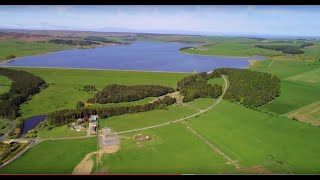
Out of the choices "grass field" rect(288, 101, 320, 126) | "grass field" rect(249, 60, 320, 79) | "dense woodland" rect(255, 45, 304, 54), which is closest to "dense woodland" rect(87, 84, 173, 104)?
"grass field" rect(288, 101, 320, 126)

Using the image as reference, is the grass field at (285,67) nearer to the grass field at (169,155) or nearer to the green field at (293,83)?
the green field at (293,83)

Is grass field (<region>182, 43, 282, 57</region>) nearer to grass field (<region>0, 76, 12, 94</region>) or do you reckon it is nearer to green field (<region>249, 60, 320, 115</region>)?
green field (<region>249, 60, 320, 115</region>)

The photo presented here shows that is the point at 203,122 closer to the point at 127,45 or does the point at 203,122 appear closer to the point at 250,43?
the point at 127,45

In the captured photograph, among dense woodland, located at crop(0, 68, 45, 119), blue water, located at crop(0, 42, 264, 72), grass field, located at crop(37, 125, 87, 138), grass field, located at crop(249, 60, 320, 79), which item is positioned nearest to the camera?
grass field, located at crop(37, 125, 87, 138)

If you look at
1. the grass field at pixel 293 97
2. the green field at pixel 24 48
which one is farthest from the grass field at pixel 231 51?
the green field at pixel 24 48

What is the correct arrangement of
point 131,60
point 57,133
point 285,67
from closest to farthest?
1. point 57,133
2. point 131,60
3. point 285,67

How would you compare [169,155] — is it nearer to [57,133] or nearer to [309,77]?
[57,133]

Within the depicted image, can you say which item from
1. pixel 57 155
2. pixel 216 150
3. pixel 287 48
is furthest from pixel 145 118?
pixel 287 48
